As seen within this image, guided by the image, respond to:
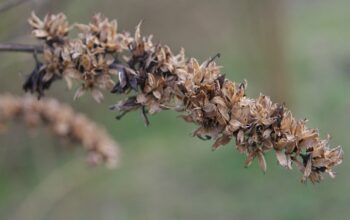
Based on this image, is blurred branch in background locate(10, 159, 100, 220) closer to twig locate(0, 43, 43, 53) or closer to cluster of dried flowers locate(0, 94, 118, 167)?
cluster of dried flowers locate(0, 94, 118, 167)

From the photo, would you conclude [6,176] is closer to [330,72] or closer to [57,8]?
[57,8]

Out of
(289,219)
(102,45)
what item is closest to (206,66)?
(102,45)

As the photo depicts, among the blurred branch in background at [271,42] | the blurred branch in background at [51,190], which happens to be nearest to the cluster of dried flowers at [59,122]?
the blurred branch in background at [51,190]

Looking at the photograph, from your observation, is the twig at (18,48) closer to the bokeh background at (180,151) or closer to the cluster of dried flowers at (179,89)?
the cluster of dried flowers at (179,89)

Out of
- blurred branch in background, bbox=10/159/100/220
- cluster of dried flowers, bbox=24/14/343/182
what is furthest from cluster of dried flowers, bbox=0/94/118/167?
blurred branch in background, bbox=10/159/100/220

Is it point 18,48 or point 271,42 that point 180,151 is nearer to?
point 271,42
